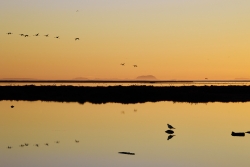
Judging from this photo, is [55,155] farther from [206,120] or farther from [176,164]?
[206,120]

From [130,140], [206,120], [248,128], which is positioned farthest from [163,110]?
[130,140]

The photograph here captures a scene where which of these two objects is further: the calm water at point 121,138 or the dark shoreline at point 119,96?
Answer: the dark shoreline at point 119,96

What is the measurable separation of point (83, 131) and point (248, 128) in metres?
9.12

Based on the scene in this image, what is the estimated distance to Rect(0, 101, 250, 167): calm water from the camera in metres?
17.9

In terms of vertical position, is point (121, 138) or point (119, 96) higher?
point (119, 96)

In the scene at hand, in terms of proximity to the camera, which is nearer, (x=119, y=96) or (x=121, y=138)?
(x=121, y=138)

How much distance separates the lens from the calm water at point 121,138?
17859mm

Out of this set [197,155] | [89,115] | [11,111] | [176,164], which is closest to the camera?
[176,164]

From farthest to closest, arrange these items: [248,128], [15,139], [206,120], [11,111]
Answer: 1. [11,111]
2. [206,120]
3. [248,128]
4. [15,139]

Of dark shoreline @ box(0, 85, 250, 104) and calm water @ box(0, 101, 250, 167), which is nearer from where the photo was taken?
calm water @ box(0, 101, 250, 167)

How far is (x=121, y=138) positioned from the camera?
2272 centimetres

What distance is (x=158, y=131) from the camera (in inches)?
993

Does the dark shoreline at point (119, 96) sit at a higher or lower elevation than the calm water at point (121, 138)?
higher

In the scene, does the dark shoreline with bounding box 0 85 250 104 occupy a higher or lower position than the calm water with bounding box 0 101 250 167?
higher
